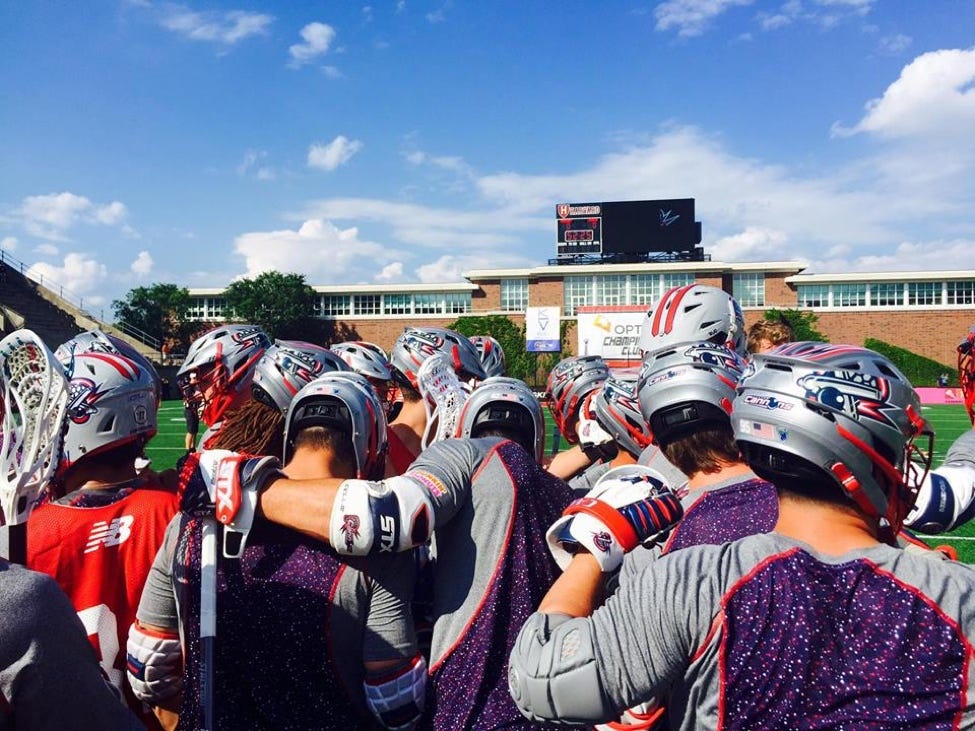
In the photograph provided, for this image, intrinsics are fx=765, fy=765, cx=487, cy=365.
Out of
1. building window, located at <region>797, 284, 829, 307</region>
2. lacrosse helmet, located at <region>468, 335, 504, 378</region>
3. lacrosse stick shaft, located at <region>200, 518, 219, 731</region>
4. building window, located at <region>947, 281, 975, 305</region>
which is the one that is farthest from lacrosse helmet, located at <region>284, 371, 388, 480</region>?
building window, located at <region>947, 281, 975, 305</region>

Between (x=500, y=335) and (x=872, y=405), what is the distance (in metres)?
51.1

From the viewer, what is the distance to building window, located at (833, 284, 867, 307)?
5566 cm

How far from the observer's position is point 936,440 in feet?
67.2

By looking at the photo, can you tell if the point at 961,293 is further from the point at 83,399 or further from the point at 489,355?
the point at 83,399

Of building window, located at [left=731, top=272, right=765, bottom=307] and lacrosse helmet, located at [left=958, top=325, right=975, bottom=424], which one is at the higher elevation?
building window, located at [left=731, top=272, right=765, bottom=307]

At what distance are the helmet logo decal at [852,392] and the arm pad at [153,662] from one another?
1868 mm

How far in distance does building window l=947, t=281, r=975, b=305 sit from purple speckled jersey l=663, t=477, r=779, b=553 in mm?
61477

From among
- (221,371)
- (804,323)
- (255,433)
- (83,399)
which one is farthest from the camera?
(804,323)

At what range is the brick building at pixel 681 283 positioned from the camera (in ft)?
178

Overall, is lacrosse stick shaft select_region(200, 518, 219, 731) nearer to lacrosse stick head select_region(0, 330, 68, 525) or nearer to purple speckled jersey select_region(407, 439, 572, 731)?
lacrosse stick head select_region(0, 330, 68, 525)

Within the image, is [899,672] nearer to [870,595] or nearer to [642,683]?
[870,595]

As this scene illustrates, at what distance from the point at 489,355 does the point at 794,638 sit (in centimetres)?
480

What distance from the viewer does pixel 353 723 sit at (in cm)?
208

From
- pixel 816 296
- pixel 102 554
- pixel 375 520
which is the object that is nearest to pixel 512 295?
pixel 816 296
